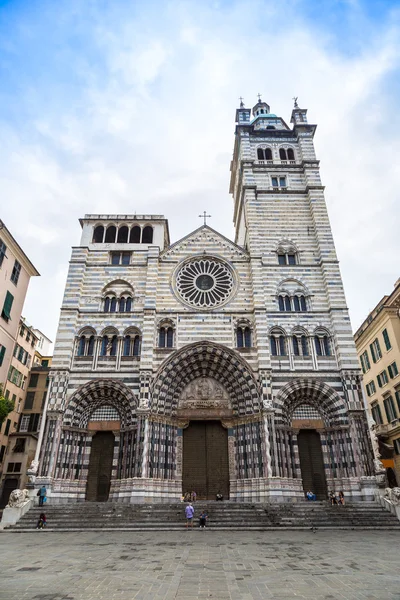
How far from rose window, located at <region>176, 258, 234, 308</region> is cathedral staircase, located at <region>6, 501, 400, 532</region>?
1186cm

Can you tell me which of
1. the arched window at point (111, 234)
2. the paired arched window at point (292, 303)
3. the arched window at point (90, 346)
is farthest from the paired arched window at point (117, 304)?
the paired arched window at point (292, 303)

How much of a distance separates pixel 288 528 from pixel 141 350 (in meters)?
11.8

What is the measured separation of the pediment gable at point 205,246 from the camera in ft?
88.1

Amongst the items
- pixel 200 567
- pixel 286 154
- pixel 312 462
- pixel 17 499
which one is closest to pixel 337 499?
pixel 312 462

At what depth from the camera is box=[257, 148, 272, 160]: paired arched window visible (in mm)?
31308

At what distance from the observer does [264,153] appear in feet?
103

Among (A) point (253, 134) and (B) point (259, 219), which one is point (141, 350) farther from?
(A) point (253, 134)

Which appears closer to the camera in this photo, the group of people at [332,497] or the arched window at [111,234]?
the group of people at [332,497]

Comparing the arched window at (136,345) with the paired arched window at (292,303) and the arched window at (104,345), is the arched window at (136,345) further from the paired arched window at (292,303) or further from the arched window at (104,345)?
the paired arched window at (292,303)

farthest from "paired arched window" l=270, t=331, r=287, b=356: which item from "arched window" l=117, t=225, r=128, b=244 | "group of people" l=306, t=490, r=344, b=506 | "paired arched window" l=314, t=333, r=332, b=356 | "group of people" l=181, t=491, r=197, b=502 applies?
"arched window" l=117, t=225, r=128, b=244

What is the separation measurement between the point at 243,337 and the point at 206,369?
300cm

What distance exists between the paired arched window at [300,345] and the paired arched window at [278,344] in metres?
0.62

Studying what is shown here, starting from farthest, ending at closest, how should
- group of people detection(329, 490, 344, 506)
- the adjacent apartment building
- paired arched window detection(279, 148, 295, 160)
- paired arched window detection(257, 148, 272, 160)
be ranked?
paired arched window detection(257, 148, 272, 160) → paired arched window detection(279, 148, 295, 160) → the adjacent apartment building → group of people detection(329, 490, 344, 506)

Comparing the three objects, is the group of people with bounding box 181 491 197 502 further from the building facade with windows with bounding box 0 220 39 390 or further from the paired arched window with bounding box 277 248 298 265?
the paired arched window with bounding box 277 248 298 265
